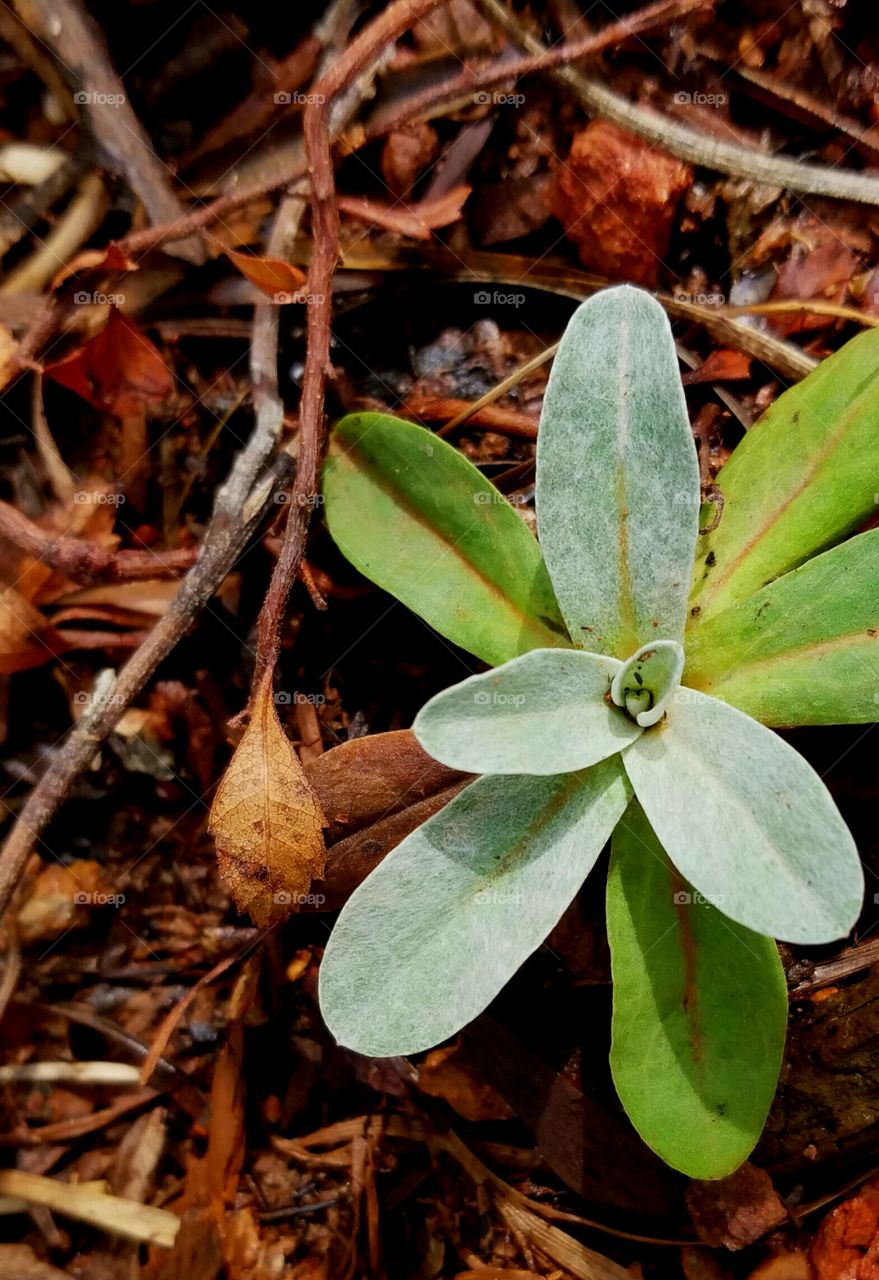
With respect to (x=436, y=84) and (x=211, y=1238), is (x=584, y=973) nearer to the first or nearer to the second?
(x=211, y=1238)

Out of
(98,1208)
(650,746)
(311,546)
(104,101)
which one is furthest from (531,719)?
(104,101)

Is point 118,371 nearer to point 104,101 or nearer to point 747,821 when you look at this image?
point 104,101

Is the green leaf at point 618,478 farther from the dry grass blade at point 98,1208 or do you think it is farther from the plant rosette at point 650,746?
the dry grass blade at point 98,1208

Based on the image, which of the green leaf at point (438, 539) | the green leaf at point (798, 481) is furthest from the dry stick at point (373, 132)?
the green leaf at point (798, 481)

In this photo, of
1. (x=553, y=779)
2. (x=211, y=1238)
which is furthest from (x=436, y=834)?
(x=211, y=1238)

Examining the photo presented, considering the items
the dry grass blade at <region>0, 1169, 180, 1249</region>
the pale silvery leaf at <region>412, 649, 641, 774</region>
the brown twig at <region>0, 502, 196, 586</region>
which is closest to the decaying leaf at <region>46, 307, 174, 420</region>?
the brown twig at <region>0, 502, 196, 586</region>

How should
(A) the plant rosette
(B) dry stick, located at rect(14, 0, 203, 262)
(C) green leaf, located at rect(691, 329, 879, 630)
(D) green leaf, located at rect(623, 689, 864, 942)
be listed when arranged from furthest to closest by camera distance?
(B) dry stick, located at rect(14, 0, 203, 262), (C) green leaf, located at rect(691, 329, 879, 630), (A) the plant rosette, (D) green leaf, located at rect(623, 689, 864, 942)

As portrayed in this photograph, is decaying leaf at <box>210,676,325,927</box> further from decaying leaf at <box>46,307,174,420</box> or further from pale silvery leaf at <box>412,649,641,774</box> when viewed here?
decaying leaf at <box>46,307,174,420</box>
